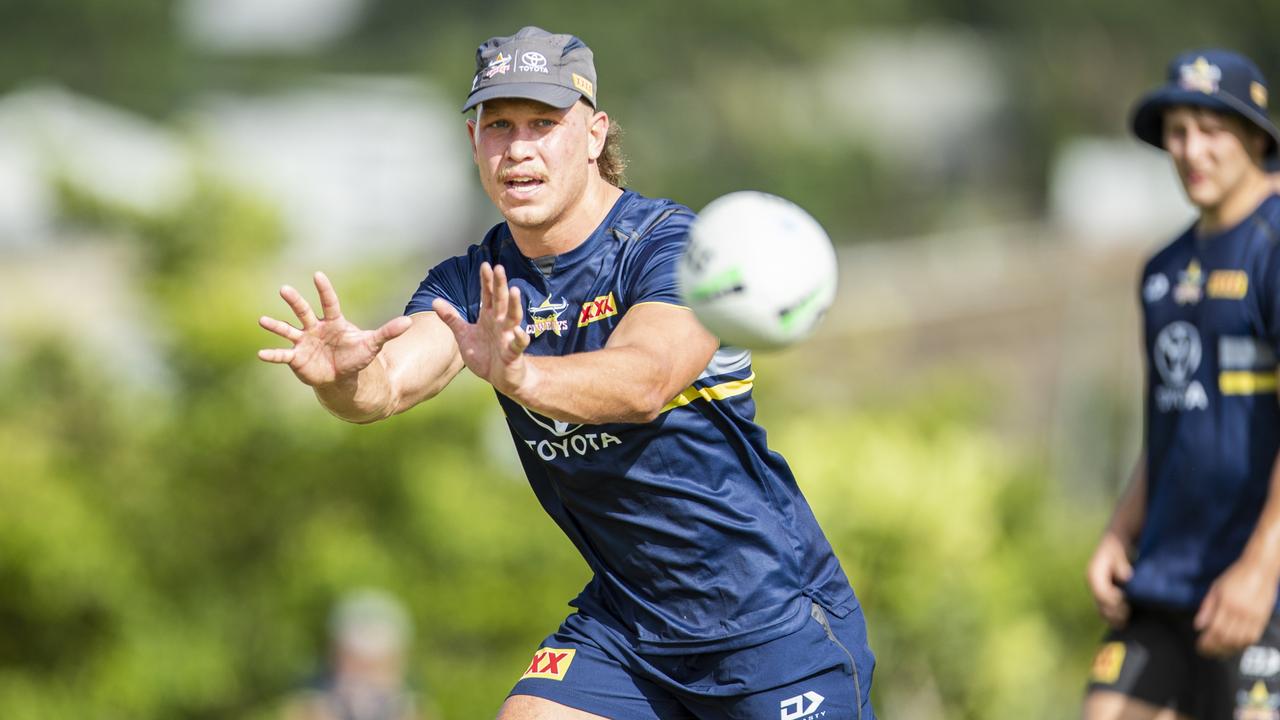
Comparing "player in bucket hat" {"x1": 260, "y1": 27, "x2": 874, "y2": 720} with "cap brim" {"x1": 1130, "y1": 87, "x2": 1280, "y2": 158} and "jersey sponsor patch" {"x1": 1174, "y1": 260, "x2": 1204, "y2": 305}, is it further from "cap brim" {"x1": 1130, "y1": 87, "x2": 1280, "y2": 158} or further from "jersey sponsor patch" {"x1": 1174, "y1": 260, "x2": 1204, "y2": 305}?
"cap brim" {"x1": 1130, "y1": 87, "x2": 1280, "y2": 158}

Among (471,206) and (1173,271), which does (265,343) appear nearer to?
(1173,271)

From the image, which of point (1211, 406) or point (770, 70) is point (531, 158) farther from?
point (770, 70)

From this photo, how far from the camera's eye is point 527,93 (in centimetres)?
464

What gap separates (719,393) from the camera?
472 cm

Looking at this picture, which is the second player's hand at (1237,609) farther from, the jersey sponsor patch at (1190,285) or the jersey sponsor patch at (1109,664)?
the jersey sponsor patch at (1190,285)

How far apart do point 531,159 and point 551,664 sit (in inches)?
57.7

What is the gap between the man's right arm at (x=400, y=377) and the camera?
4648 millimetres

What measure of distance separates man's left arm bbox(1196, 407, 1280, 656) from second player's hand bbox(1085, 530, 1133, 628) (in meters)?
0.49

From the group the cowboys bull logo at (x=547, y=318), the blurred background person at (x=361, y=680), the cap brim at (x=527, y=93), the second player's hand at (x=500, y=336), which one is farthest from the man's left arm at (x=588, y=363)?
the blurred background person at (x=361, y=680)

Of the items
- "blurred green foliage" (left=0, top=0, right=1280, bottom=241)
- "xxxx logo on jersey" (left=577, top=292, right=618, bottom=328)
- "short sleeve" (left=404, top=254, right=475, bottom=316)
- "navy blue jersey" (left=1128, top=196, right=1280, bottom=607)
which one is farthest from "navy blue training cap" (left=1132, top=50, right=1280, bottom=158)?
"blurred green foliage" (left=0, top=0, right=1280, bottom=241)

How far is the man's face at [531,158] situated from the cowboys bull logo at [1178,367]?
2.43 meters

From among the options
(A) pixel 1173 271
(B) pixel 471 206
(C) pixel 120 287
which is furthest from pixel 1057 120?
(A) pixel 1173 271

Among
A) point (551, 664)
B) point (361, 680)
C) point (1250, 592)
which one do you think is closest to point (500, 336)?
point (551, 664)

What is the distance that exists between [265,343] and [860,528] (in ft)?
13.9
